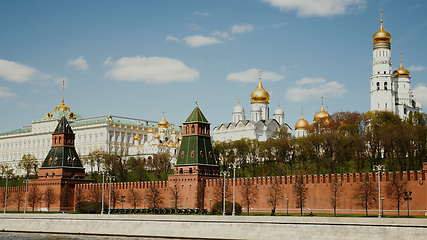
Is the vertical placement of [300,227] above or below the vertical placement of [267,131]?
below

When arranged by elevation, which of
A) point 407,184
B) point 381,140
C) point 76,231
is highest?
point 381,140

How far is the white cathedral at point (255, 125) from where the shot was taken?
9675cm

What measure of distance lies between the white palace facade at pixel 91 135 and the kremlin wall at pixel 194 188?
45313 mm

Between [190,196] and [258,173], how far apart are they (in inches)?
588

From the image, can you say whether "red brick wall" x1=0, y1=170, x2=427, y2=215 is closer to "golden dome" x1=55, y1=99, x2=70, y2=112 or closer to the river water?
the river water

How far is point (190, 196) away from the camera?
2186 inches

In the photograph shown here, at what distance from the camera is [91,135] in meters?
122

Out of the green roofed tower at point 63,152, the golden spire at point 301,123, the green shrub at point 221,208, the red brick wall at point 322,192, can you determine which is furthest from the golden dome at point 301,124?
the green shrub at point 221,208

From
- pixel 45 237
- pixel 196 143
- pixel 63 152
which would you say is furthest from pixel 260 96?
pixel 45 237

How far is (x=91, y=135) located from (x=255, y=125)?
38.1 metres

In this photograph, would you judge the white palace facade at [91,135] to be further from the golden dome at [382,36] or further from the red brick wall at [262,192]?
the red brick wall at [262,192]

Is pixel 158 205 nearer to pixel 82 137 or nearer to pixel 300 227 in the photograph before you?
pixel 300 227

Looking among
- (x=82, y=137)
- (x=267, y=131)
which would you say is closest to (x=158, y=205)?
(x=267, y=131)

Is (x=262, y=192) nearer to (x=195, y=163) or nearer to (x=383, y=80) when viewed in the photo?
(x=195, y=163)
